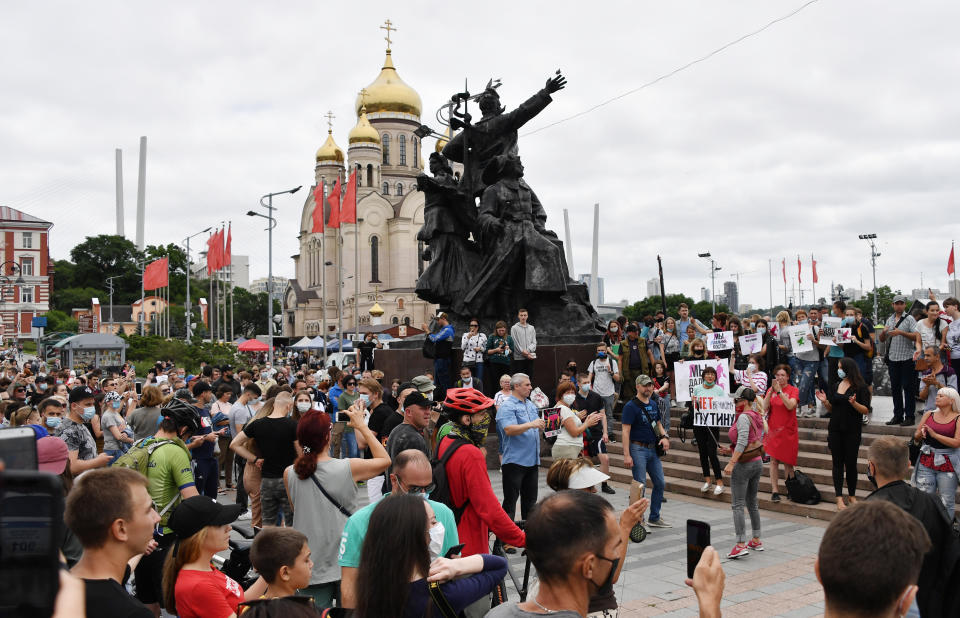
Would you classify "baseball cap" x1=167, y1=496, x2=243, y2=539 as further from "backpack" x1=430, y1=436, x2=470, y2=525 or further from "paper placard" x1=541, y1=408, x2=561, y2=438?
"paper placard" x1=541, y1=408, x2=561, y2=438

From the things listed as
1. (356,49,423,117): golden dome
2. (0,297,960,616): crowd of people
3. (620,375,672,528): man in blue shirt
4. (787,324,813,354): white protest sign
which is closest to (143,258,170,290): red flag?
(0,297,960,616): crowd of people

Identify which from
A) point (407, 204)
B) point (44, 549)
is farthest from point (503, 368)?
point (407, 204)

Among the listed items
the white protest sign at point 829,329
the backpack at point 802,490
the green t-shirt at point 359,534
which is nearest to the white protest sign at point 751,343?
the white protest sign at point 829,329

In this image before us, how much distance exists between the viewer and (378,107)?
8550 cm

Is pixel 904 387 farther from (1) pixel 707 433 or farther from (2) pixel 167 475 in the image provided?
(2) pixel 167 475

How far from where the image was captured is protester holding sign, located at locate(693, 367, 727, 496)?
32.1ft

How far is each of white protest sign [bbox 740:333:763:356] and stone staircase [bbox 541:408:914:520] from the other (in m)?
1.53

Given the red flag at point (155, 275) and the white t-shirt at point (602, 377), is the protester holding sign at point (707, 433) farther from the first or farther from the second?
the red flag at point (155, 275)

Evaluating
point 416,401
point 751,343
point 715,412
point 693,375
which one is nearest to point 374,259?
point 751,343

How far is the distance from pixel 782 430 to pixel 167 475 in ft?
24.6

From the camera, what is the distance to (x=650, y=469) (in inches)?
351

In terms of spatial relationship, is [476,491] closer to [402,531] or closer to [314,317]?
[402,531]

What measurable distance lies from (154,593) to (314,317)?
3520 inches

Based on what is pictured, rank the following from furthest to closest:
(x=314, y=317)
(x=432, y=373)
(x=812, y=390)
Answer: (x=314, y=317), (x=432, y=373), (x=812, y=390)
